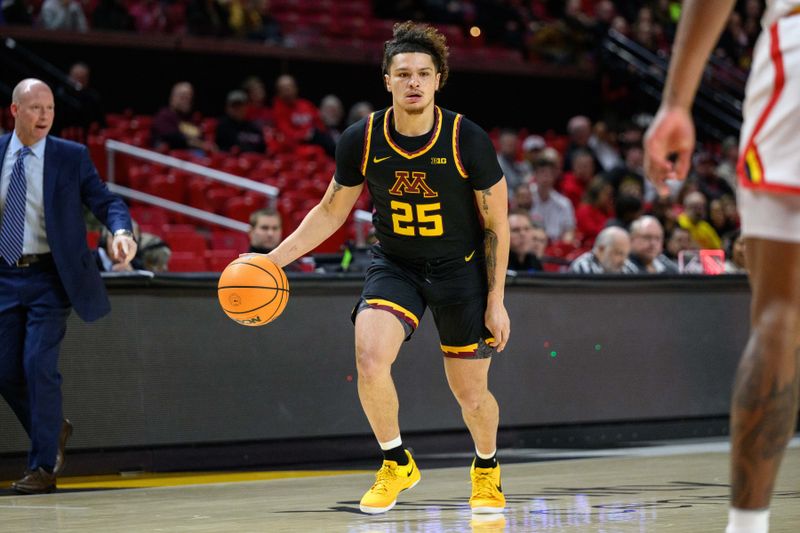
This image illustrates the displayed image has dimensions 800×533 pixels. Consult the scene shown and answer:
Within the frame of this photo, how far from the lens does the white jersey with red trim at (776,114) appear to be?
2.48 metres

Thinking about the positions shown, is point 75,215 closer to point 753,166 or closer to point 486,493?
point 486,493

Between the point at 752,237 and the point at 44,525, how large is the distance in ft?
11.0

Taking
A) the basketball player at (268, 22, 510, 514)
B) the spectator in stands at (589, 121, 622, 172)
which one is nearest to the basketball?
the basketball player at (268, 22, 510, 514)

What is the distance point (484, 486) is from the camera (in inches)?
204

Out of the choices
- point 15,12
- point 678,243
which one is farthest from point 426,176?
point 15,12

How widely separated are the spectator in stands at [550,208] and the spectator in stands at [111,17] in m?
5.92

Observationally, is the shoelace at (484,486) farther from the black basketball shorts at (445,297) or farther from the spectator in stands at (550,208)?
the spectator in stands at (550,208)

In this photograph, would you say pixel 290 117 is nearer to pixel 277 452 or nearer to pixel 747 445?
pixel 277 452

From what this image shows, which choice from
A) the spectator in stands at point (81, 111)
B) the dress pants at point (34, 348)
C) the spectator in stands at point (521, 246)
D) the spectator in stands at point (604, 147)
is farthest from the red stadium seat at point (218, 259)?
the spectator in stands at point (604, 147)

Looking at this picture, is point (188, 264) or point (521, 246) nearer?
point (521, 246)

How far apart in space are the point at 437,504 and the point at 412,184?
1.45 metres

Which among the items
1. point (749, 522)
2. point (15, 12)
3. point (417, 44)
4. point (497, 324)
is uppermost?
point (15, 12)

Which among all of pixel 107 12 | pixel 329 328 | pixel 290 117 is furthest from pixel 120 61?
pixel 329 328

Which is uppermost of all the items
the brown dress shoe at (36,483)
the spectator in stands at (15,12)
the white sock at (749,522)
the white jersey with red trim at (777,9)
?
the spectator in stands at (15,12)
